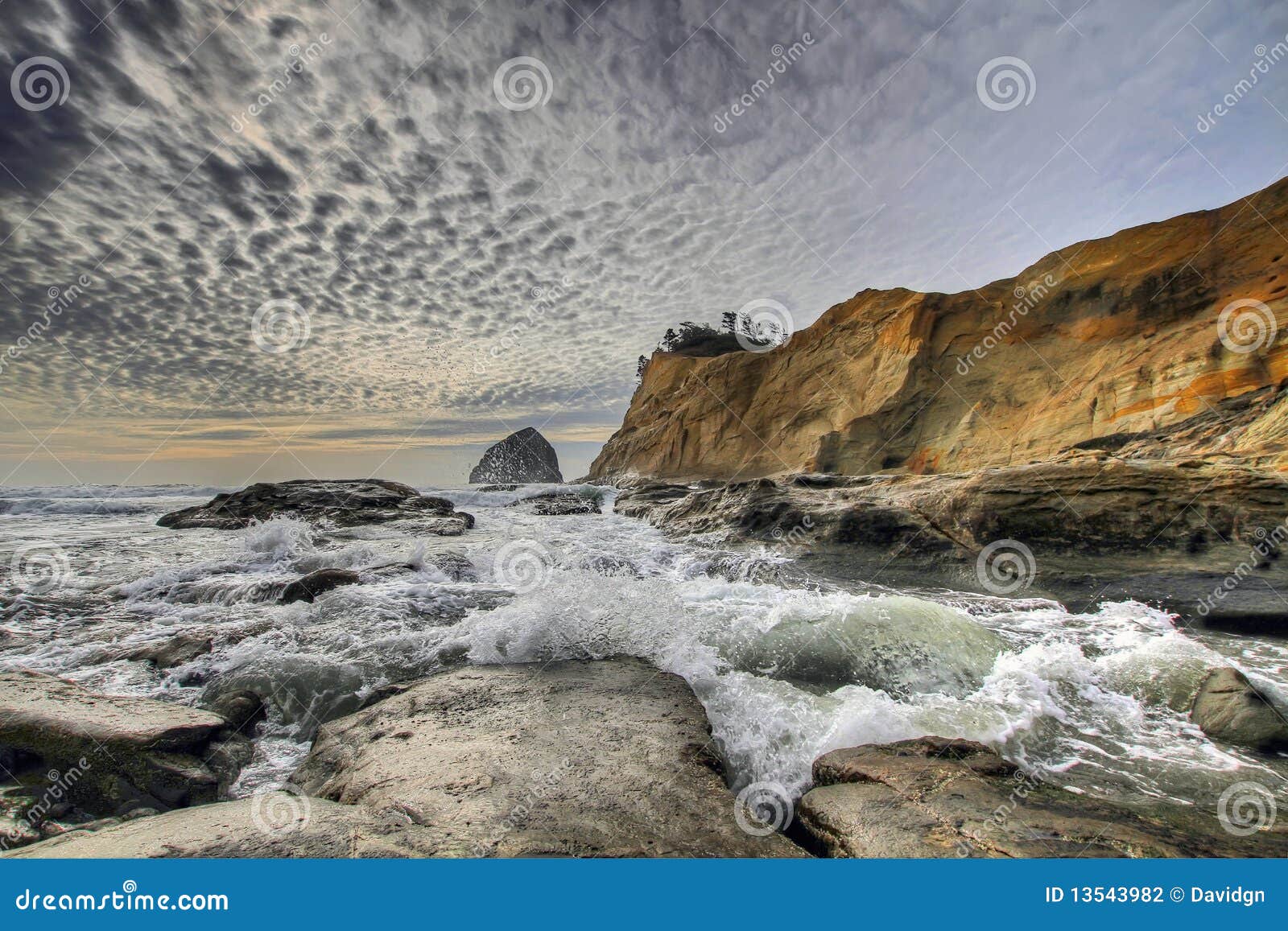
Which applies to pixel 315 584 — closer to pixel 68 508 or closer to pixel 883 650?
pixel 883 650

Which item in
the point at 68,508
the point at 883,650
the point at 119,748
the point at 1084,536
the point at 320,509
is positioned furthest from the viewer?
the point at 68,508

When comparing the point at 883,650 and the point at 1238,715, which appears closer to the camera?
the point at 1238,715

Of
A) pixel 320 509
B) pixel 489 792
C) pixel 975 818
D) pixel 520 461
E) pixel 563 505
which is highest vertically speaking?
pixel 520 461

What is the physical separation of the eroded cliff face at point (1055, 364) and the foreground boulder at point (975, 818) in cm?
892

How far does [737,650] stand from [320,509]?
15497 mm

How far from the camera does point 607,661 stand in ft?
15.5

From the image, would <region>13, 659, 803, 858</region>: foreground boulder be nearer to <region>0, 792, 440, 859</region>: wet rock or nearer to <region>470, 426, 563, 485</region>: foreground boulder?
<region>0, 792, 440, 859</region>: wet rock

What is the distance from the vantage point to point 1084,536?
7578mm

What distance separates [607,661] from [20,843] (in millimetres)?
3488

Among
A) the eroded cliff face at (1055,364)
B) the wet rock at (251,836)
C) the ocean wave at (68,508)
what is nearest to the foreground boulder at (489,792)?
the wet rock at (251,836)

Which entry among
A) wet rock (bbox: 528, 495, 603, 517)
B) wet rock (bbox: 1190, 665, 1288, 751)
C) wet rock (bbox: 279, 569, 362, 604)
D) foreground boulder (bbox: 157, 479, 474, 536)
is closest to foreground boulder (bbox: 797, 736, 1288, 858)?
wet rock (bbox: 1190, 665, 1288, 751)

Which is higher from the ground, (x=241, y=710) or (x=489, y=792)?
(x=489, y=792)

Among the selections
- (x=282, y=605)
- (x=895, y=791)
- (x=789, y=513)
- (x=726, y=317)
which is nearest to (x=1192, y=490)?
(x=789, y=513)

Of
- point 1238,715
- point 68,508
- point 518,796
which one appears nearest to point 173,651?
point 518,796
